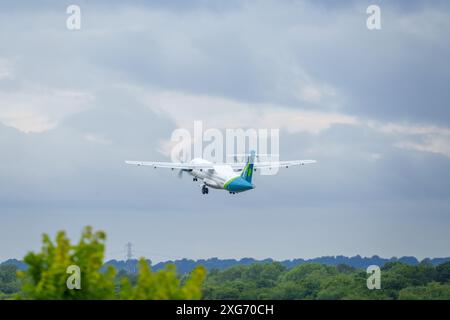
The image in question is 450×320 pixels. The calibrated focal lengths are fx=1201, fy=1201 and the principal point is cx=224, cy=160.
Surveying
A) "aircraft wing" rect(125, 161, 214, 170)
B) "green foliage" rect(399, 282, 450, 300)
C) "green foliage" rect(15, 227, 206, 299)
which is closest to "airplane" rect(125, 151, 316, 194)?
"aircraft wing" rect(125, 161, 214, 170)

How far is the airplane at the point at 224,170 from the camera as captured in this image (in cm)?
14775

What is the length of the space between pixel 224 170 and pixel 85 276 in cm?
8249

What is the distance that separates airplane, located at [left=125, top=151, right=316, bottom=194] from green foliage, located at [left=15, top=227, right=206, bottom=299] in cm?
7832

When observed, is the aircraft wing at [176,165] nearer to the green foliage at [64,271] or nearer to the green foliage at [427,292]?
the green foliage at [427,292]

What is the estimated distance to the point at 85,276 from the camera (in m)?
68.7

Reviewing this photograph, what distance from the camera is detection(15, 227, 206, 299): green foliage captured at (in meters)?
66.2

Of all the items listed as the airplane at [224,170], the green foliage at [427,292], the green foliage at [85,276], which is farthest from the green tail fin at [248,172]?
the green foliage at [85,276]

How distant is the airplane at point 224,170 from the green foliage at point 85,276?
78323 millimetres
